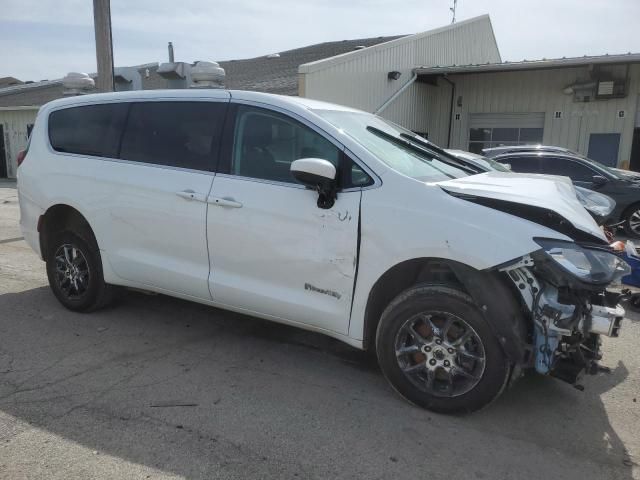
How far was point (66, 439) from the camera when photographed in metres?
2.91

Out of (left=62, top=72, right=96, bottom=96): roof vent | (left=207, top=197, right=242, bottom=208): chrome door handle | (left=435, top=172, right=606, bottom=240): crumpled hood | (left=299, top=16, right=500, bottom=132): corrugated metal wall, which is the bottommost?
(left=207, top=197, right=242, bottom=208): chrome door handle

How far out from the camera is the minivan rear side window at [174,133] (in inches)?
155

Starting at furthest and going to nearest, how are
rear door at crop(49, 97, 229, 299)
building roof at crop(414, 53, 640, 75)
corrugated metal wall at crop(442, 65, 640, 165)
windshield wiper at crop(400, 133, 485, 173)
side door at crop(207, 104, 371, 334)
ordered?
corrugated metal wall at crop(442, 65, 640, 165) → building roof at crop(414, 53, 640, 75) → windshield wiper at crop(400, 133, 485, 173) → rear door at crop(49, 97, 229, 299) → side door at crop(207, 104, 371, 334)

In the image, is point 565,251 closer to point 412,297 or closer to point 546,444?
point 412,297

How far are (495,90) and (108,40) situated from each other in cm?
1270

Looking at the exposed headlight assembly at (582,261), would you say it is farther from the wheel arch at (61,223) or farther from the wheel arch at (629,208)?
the wheel arch at (629,208)

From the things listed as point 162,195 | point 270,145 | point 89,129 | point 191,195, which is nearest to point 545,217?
point 270,145

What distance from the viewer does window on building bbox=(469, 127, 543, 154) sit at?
17688mm

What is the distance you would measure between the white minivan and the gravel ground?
A: 330 millimetres

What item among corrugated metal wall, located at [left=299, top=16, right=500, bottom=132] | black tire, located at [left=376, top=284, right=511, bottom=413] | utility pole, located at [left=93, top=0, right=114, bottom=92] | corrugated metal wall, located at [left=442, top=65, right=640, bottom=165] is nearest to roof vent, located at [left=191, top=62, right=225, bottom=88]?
black tire, located at [left=376, top=284, right=511, bottom=413]

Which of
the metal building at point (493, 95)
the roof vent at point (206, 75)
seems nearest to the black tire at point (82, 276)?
the roof vent at point (206, 75)

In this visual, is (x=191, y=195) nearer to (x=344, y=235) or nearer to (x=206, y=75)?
(x=344, y=235)

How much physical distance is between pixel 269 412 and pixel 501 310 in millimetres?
1496

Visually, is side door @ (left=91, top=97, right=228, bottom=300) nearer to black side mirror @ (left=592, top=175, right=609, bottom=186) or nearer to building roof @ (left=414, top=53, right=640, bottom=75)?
black side mirror @ (left=592, top=175, right=609, bottom=186)
